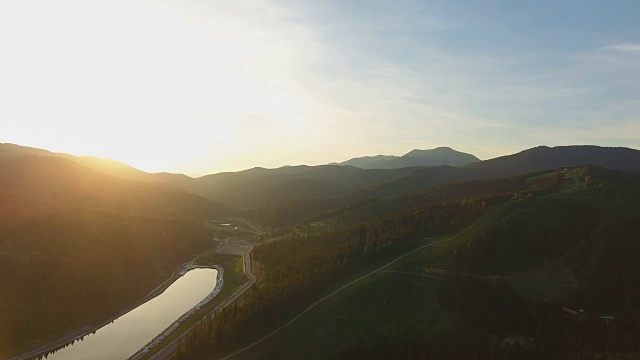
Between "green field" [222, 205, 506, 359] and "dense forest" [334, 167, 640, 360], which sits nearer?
"dense forest" [334, 167, 640, 360]

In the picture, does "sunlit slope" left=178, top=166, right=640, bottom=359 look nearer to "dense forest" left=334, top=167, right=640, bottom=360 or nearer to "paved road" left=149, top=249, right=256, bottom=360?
"dense forest" left=334, top=167, right=640, bottom=360

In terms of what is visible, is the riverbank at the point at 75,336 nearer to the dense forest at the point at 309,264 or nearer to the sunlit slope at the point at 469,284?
the dense forest at the point at 309,264

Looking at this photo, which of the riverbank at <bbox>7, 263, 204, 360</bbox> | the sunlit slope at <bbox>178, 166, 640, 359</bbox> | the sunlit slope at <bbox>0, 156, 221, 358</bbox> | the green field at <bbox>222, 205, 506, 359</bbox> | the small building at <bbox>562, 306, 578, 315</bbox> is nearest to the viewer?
the sunlit slope at <bbox>178, 166, 640, 359</bbox>

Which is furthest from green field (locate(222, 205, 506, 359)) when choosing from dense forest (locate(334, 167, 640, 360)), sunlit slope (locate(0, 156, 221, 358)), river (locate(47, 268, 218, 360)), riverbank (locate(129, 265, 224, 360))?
sunlit slope (locate(0, 156, 221, 358))

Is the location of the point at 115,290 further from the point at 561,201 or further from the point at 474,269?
the point at 561,201

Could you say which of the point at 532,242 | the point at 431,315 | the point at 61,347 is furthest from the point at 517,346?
the point at 61,347

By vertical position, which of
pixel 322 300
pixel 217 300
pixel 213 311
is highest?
pixel 322 300

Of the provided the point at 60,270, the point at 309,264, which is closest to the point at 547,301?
the point at 309,264

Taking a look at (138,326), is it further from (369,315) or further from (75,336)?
(369,315)

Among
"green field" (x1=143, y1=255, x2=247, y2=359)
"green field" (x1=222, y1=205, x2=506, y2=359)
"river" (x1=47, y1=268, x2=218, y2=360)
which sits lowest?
"river" (x1=47, y1=268, x2=218, y2=360)
